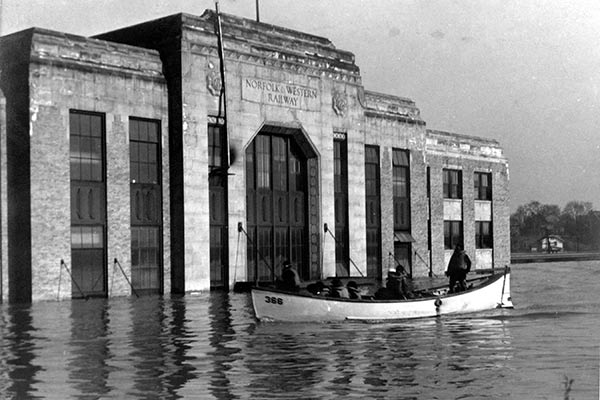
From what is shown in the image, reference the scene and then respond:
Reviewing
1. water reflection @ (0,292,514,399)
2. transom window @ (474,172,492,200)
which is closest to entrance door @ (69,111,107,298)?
water reflection @ (0,292,514,399)

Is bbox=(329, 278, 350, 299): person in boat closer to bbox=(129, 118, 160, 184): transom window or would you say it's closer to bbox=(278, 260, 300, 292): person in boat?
bbox=(278, 260, 300, 292): person in boat

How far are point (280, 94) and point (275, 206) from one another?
5.53m

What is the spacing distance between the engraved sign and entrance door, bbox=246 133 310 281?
183cm

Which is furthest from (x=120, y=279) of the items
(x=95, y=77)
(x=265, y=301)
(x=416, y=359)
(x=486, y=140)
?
(x=486, y=140)

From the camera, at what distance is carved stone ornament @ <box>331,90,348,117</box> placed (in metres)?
53.4

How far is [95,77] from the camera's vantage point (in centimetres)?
4116

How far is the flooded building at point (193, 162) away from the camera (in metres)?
39.0

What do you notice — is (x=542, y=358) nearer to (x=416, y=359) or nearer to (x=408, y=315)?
(x=416, y=359)

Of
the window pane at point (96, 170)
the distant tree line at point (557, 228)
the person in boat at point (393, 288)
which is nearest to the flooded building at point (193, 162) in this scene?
the window pane at point (96, 170)

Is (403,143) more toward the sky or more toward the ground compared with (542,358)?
more toward the sky

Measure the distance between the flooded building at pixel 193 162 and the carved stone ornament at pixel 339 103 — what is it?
2.1 inches

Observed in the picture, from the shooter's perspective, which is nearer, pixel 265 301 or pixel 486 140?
pixel 265 301

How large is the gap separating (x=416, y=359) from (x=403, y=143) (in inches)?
1649

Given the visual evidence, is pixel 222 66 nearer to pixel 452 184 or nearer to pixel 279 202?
pixel 279 202
